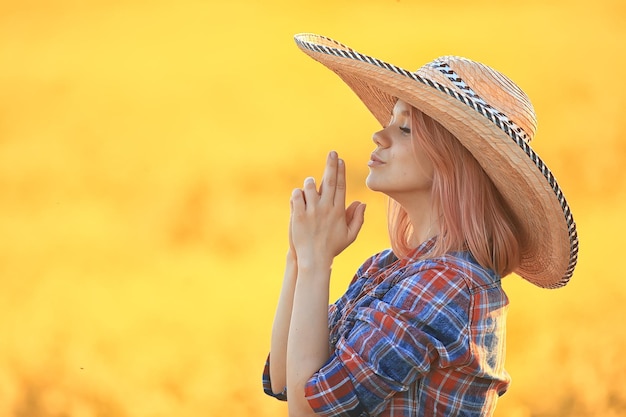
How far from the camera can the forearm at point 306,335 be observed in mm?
1672

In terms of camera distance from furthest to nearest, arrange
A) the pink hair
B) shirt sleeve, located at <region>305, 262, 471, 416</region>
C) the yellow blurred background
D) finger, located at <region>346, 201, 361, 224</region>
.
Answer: the yellow blurred background, finger, located at <region>346, 201, 361, 224</region>, the pink hair, shirt sleeve, located at <region>305, 262, 471, 416</region>

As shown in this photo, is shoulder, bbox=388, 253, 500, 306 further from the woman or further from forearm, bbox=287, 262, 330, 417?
forearm, bbox=287, 262, 330, 417

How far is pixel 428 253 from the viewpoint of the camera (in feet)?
5.82

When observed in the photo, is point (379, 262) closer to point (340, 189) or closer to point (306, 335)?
point (340, 189)

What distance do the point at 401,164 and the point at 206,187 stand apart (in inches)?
49.1

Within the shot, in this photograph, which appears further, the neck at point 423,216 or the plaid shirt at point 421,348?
the neck at point 423,216

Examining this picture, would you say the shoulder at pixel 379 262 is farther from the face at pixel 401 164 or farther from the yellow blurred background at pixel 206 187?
the yellow blurred background at pixel 206 187

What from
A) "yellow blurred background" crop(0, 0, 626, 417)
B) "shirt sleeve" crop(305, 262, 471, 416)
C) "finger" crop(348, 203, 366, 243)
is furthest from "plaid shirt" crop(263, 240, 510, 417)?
"yellow blurred background" crop(0, 0, 626, 417)

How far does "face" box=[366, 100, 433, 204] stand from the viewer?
1.79m

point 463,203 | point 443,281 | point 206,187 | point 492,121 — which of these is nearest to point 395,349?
point 443,281

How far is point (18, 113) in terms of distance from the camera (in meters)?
2.93

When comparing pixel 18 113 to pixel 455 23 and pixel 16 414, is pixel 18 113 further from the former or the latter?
pixel 455 23

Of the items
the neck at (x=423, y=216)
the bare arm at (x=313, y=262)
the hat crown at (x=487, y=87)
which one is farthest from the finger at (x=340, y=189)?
the hat crown at (x=487, y=87)

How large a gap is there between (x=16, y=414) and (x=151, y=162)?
829 mm
